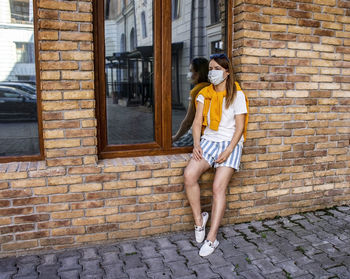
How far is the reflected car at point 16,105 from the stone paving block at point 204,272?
204 centimetres

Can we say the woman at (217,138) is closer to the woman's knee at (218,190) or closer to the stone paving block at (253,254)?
the woman's knee at (218,190)

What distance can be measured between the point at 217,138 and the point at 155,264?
4.29ft

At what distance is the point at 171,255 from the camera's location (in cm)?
318

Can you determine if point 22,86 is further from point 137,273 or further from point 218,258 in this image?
point 218,258

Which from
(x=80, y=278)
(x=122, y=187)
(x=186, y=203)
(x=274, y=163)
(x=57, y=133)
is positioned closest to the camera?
(x=80, y=278)

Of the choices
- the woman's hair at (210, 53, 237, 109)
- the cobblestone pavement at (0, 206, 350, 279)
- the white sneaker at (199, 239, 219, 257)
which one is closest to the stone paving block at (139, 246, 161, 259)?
the cobblestone pavement at (0, 206, 350, 279)

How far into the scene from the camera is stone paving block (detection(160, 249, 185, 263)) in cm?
310

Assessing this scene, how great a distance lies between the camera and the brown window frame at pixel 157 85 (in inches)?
130

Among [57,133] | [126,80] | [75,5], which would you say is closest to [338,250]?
[126,80]

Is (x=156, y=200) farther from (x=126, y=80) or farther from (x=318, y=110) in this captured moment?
(x=318, y=110)

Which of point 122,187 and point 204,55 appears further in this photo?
point 204,55

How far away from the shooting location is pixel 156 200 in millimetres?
3492

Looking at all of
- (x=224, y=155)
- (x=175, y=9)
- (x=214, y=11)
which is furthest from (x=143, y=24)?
(x=224, y=155)

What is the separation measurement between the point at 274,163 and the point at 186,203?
3.68 feet
